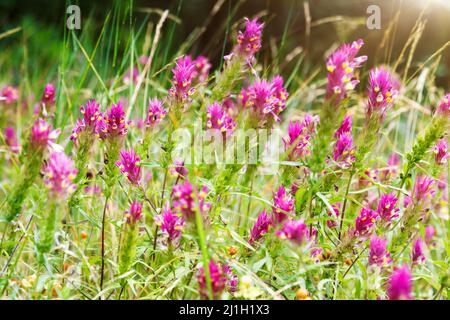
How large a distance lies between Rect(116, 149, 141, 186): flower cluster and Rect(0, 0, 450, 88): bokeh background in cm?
375

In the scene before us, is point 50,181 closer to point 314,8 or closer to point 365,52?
point 365,52

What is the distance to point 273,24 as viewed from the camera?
712cm

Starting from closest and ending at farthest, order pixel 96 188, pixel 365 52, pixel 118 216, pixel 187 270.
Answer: pixel 187 270 → pixel 118 216 → pixel 96 188 → pixel 365 52

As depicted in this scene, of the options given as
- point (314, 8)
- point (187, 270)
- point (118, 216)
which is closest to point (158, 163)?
point (187, 270)

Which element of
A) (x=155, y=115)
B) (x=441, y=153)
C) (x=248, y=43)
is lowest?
(x=441, y=153)

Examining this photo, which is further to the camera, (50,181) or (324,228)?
(324,228)

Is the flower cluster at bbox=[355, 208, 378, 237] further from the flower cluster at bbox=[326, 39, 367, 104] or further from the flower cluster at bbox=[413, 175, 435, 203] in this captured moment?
the flower cluster at bbox=[326, 39, 367, 104]

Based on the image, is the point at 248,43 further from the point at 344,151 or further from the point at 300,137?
the point at 344,151

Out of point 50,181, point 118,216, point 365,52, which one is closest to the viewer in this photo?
point 50,181

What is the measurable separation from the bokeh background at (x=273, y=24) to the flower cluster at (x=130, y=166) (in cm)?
375

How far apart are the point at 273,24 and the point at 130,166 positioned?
559cm

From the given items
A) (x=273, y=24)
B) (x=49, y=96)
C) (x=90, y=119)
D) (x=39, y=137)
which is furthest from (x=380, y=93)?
(x=273, y=24)
